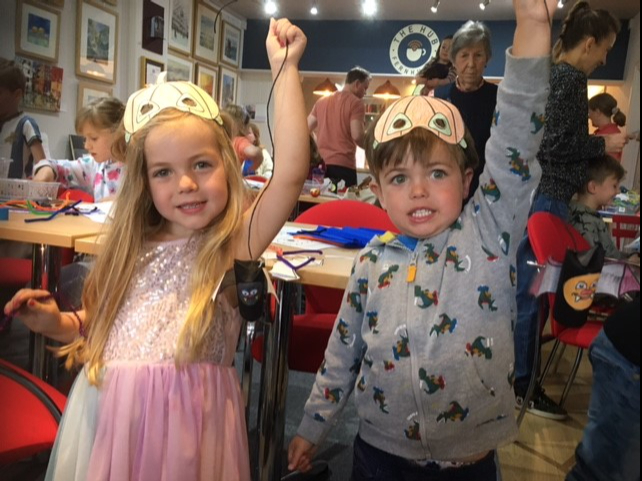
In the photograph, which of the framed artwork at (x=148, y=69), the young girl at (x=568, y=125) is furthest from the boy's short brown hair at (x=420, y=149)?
the framed artwork at (x=148, y=69)

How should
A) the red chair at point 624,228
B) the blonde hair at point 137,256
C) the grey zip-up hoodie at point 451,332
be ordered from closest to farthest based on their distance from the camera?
the red chair at point 624,228 → the grey zip-up hoodie at point 451,332 → the blonde hair at point 137,256

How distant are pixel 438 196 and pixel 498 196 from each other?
0.07 meters

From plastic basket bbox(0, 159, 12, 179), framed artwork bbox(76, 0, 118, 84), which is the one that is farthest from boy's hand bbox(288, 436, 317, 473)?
framed artwork bbox(76, 0, 118, 84)

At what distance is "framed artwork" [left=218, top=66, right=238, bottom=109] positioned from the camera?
0.88 m

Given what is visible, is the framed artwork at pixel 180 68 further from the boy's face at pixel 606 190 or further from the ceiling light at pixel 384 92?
the boy's face at pixel 606 190

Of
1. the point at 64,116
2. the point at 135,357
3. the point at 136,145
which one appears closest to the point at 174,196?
the point at 136,145

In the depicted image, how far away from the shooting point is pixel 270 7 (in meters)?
0.51

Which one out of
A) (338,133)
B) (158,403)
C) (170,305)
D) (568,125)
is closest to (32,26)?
(170,305)

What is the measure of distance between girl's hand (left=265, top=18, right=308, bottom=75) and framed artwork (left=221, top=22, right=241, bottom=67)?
0.08 m

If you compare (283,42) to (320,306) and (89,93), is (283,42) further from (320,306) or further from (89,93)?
(89,93)

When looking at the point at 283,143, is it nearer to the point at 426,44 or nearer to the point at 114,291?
the point at 426,44

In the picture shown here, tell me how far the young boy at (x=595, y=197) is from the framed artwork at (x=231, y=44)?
48 centimetres

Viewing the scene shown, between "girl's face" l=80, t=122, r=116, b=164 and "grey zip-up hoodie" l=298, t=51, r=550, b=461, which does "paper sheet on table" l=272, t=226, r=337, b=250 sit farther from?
"girl's face" l=80, t=122, r=116, b=164

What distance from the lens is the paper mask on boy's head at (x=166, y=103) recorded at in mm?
676
